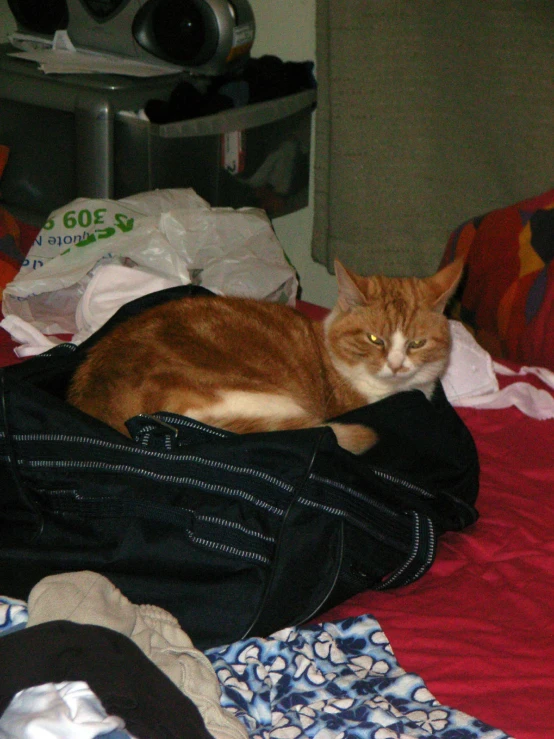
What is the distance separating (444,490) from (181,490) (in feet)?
1.46

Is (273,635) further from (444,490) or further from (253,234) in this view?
(253,234)

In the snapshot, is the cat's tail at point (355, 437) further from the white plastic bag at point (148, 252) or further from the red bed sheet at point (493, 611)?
the white plastic bag at point (148, 252)

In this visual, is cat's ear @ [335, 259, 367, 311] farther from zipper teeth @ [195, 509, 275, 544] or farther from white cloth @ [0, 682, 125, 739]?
white cloth @ [0, 682, 125, 739]

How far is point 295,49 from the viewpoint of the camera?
113 inches

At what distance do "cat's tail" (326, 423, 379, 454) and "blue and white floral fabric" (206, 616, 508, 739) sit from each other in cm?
25

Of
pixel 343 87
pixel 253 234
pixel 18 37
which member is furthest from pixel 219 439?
pixel 18 37

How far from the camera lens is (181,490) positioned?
113cm

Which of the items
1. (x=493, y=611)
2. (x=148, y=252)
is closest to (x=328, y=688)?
(x=493, y=611)

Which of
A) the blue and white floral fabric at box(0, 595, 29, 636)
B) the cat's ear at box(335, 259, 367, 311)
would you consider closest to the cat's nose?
the cat's ear at box(335, 259, 367, 311)

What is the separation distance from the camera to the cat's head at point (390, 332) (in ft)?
5.34

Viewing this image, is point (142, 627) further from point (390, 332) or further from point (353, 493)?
point (390, 332)

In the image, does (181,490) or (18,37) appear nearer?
(181,490)

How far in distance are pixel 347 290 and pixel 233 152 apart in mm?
1038

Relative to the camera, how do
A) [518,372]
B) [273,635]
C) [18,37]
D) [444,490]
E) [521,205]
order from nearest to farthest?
1. [273,635]
2. [444,490]
3. [518,372]
4. [521,205]
5. [18,37]
